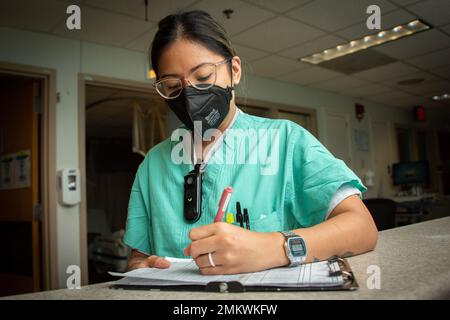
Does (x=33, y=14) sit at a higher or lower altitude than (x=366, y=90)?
lower

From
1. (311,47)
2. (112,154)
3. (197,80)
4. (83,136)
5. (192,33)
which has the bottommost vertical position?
(197,80)

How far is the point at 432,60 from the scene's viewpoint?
5.10 meters

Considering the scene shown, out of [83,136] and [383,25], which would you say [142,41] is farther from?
[383,25]

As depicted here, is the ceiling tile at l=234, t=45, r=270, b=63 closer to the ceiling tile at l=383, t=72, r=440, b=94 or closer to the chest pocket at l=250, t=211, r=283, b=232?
the ceiling tile at l=383, t=72, r=440, b=94

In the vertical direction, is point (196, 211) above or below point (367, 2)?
below

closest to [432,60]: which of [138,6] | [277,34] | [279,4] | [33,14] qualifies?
[277,34]

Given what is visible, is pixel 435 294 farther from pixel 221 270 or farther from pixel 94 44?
pixel 94 44

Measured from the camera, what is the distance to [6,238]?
3820 millimetres

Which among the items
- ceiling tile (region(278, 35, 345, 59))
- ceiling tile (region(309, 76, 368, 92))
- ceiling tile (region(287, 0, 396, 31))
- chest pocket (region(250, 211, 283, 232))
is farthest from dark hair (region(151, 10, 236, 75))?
ceiling tile (region(309, 76, 368, 92))

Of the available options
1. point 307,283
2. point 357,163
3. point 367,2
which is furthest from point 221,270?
point 357,163

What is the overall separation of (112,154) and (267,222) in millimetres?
8500

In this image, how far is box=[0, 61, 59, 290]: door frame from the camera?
332 cm
